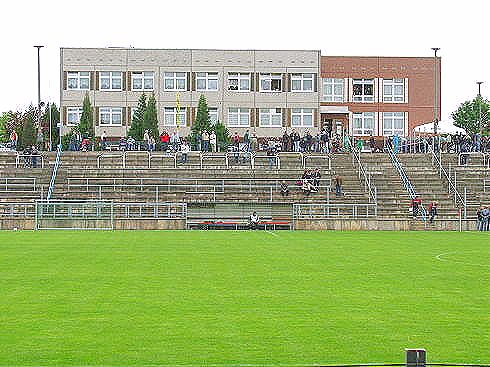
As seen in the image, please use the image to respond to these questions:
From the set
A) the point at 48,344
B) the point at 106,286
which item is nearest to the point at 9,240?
the point at 106,286

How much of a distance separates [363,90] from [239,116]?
13.5m

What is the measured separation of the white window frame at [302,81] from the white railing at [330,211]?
43514 mm

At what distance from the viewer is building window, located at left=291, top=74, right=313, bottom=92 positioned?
99.6 metres

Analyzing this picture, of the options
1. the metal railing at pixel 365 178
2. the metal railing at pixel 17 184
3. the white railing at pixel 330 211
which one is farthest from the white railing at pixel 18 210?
the metal railing at pixel 365 178

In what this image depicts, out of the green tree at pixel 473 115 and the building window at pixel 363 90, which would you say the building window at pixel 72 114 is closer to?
the building window at pixel 363 90

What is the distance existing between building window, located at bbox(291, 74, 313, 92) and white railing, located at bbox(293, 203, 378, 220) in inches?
1713

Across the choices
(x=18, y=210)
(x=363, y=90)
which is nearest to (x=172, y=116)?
(x=363, y=90)

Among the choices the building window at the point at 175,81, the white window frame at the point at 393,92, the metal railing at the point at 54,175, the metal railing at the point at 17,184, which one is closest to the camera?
the metal railing at the point at 54,175

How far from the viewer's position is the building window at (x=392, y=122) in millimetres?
104000

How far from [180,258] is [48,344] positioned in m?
17.1

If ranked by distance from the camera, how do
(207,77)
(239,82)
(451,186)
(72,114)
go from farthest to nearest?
(239,82), (207,77), (72,114), (451,186)

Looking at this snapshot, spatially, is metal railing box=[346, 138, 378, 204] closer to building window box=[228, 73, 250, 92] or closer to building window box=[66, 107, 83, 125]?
building window box=[228, 73, 250, 92]

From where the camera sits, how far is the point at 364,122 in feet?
341

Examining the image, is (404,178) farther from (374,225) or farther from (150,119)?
(150,119)
